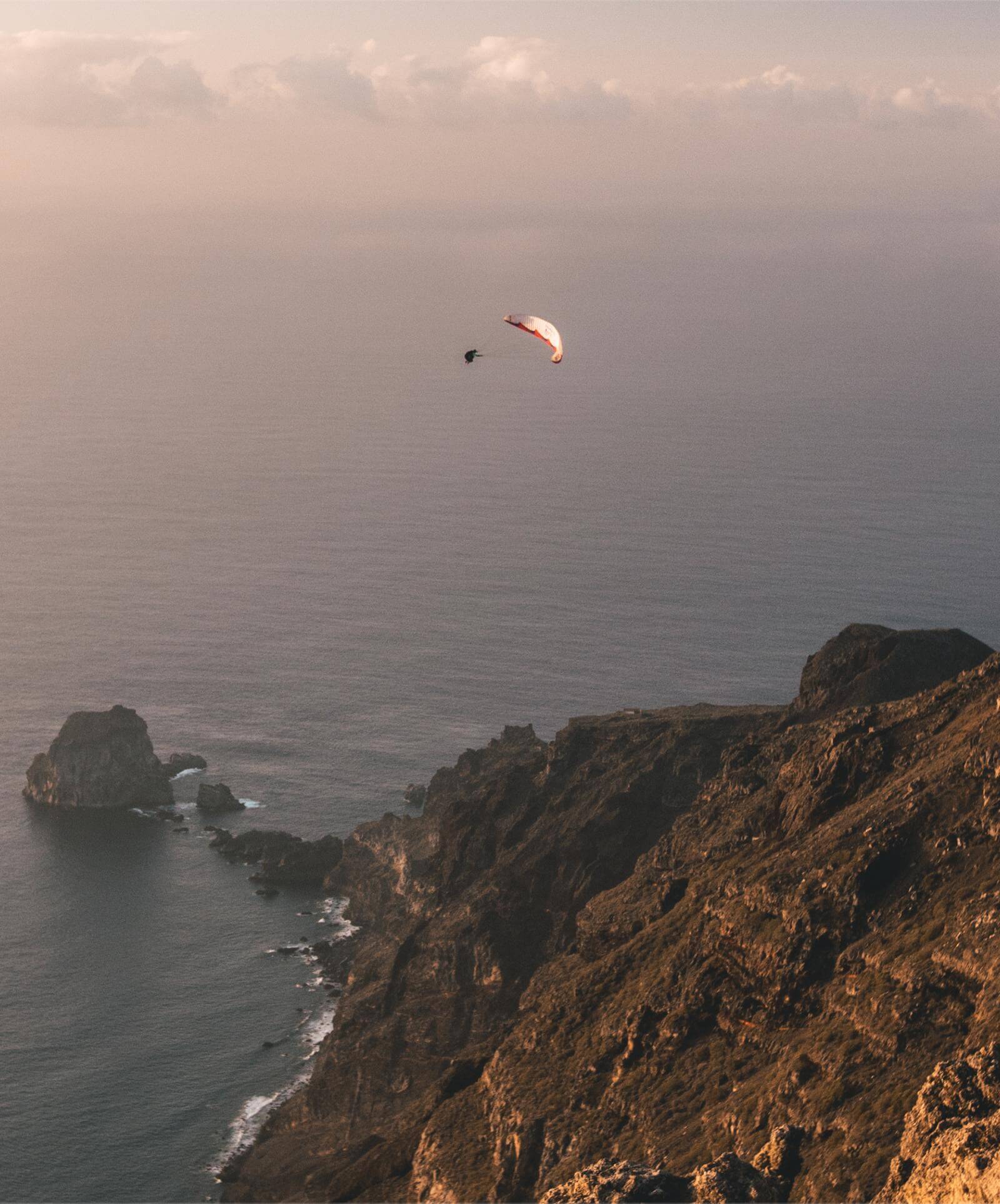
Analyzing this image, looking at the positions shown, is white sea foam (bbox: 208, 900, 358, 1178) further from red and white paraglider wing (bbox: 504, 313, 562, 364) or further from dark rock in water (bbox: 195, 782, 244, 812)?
red and white paraglider wing (bbox: 504, 313, 562, 364)

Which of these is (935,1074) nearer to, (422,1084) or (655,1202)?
(655,1202)

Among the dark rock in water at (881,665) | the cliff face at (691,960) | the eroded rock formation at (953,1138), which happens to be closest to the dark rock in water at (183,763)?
the cliff face at (691,960)

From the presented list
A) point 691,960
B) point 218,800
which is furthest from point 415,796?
point 691,960

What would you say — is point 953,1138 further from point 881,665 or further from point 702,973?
point 881,665

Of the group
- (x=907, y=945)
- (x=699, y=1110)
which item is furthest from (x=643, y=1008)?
(x=907, y=945)

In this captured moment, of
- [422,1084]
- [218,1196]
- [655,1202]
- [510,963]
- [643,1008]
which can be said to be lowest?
[218,1196]
